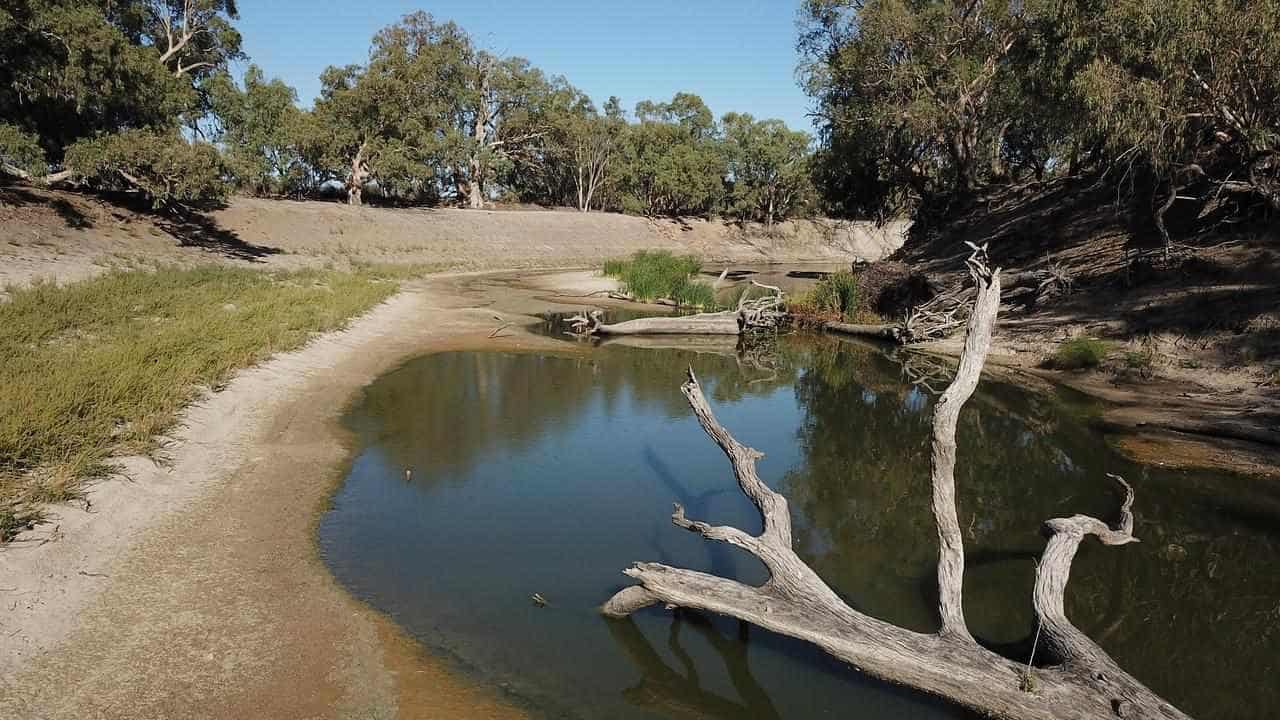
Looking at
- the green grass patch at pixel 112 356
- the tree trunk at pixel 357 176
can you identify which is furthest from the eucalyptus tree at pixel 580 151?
the green grass patch at pixel 112 356

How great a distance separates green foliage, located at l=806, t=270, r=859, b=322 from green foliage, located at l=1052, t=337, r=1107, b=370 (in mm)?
8026

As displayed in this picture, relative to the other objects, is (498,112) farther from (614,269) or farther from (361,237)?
Answer: (614,269)

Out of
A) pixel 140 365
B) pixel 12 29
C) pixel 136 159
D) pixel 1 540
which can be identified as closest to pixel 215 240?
pixel 136 159

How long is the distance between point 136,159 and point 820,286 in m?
29.0

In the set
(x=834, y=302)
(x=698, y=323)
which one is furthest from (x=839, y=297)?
(x=698, y=323)

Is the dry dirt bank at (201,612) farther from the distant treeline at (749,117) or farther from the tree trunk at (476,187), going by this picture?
the tree trunk at (476,187)

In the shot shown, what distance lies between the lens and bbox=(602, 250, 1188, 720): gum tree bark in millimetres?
4504

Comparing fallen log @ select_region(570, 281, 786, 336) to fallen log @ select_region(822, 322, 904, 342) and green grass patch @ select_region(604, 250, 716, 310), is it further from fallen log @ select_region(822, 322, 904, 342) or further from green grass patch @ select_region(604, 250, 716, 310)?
green grass patch @ select_region(604, 250, 716, 310)

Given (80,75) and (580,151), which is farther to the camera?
(580,151)

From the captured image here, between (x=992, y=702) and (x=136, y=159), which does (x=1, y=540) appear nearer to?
(x=992, y=702)

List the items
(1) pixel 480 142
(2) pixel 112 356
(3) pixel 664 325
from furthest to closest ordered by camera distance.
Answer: (1) pixel 480 142
(3) pixel 664 325
(2) pixel 112 356

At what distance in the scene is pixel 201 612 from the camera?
6027mm

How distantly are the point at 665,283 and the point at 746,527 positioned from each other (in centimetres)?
2259

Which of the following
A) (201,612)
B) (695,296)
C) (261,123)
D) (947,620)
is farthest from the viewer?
(261,123)
